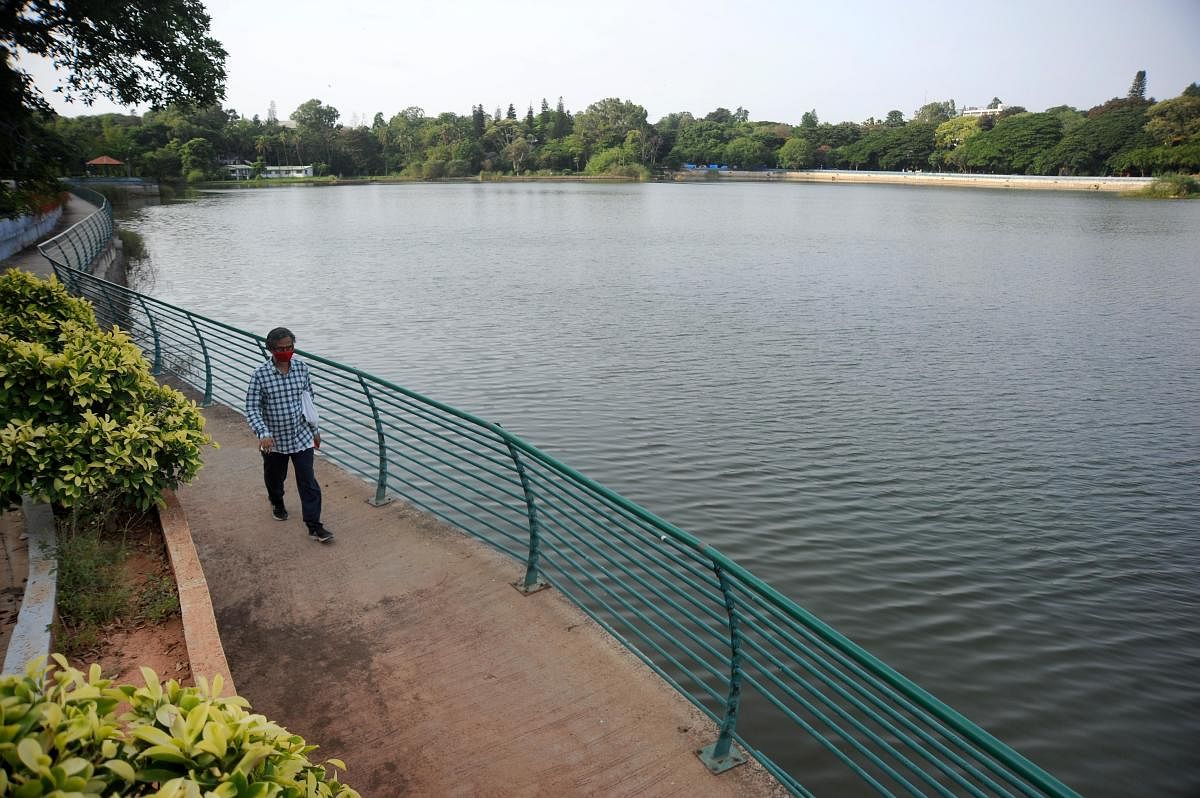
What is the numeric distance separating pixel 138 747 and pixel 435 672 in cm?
269

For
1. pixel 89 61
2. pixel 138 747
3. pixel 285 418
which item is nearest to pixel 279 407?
pixel 285 418

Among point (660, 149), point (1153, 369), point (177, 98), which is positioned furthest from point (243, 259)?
point (660, 149)

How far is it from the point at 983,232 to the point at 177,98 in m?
39.7

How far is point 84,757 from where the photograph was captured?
175cm

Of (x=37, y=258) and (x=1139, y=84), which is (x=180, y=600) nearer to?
(x=37, y=258)

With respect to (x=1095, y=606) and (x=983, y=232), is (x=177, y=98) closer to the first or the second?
(x=1095, y=606)

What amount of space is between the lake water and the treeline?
Answer: 7174 centimetres

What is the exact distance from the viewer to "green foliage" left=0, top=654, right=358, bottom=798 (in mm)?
1571

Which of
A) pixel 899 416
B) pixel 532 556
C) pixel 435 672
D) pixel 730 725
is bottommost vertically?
pixel 899 416

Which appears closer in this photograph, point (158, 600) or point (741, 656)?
point (741, 656)

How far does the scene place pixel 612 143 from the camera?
434 feet

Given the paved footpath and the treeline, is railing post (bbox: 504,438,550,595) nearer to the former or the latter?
the paved footpath

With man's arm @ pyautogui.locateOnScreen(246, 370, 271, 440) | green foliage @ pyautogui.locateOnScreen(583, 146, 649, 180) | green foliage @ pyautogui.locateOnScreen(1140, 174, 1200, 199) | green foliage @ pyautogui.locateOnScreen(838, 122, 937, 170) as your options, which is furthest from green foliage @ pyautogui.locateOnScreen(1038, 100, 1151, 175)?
man's arm @ pyautogui.locateOnScreen(246, 370, 271, 440)

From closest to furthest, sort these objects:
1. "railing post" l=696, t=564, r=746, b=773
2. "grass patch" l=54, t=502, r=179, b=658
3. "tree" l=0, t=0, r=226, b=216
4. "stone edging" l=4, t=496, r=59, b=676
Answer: "railing post" l=696, t=564, r=746, b=773 → "stone edging" l=4, t=496, r=59, b=676 → "grass patch" l=54, t=502, r=179, b=658 → "tree" l=0, t=0, r=226, b=216
